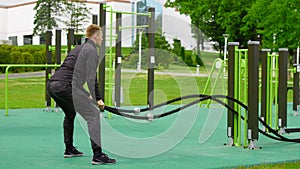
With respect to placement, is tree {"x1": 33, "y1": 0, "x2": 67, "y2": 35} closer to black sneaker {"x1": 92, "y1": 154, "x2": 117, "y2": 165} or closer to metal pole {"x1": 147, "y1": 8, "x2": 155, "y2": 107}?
metal pole {"x1": 147, "y1": 8, "x2": 155, "y2": 107}

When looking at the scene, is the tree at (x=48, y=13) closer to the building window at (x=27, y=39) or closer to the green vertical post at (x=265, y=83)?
the building window at (x=27, y=39)

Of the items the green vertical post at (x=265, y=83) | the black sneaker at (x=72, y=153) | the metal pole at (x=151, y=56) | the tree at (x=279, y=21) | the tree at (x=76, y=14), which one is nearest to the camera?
the black sneaker at (x=72, y=153)

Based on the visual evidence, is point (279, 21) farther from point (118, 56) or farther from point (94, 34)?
point (94, 34)

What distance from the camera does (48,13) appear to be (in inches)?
1866

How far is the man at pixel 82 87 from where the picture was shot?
23.2ft

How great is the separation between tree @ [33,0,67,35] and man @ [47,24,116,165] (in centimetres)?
3899

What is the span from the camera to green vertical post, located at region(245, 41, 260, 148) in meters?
8.54

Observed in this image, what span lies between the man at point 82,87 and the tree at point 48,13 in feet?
128

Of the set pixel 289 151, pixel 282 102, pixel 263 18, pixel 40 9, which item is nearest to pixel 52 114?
pixel 282 102

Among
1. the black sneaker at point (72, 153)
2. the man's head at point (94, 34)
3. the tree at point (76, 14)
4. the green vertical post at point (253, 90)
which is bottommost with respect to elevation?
the black sneaker at point (72, 153)

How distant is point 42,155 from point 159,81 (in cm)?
2166

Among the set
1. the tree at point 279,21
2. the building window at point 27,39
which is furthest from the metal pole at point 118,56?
the building window at point 27,39

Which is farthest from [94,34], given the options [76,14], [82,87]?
[76,14]

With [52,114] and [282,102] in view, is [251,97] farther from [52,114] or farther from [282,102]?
[52,114]
